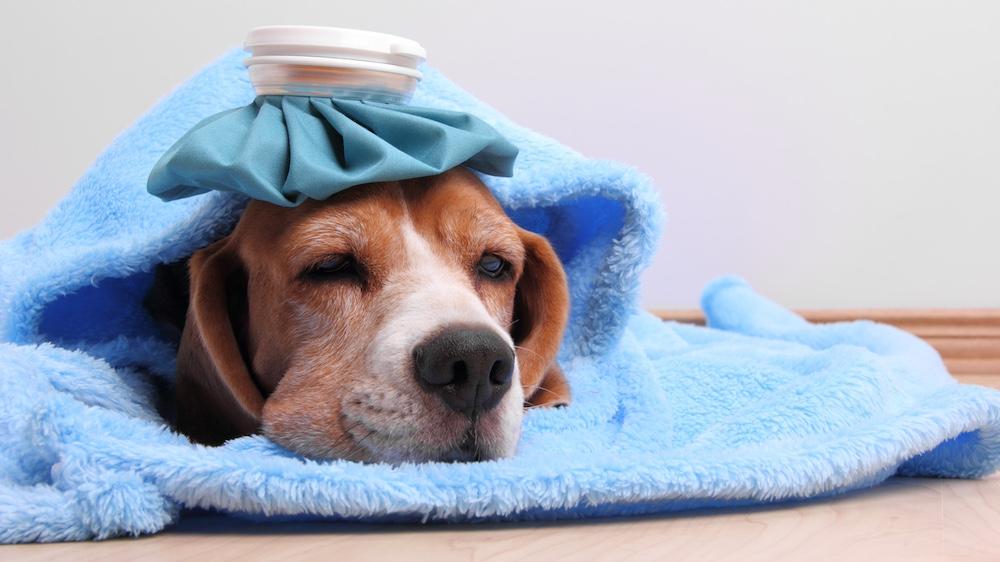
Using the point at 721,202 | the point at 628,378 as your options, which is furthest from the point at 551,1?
the point at 628,378

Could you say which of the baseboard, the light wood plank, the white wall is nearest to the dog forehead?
the light wood plank

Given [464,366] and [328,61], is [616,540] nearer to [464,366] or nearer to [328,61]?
[464,366]

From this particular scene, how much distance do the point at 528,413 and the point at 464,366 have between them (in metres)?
0.46

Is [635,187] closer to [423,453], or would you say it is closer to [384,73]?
[384,73]

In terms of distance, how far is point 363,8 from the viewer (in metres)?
3.93

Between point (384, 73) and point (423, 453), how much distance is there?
0.69 m

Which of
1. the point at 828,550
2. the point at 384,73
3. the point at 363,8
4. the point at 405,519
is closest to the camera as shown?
the point at 828,550

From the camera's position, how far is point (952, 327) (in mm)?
4094

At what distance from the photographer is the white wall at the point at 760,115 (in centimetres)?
396

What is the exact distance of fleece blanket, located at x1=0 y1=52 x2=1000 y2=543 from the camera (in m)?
1.35

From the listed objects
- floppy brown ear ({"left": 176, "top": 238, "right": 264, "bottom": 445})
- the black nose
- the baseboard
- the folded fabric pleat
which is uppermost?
the folded fabric pleat

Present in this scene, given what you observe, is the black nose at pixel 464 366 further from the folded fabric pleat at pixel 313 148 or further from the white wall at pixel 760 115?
the white wall at pixel 760 115

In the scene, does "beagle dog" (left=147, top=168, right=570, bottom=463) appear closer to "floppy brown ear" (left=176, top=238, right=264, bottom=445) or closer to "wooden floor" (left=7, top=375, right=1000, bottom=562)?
"floppy brown ear" (left=176, top=238, right=264, bottom=445)

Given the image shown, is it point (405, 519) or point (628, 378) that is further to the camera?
point (628, 378)
